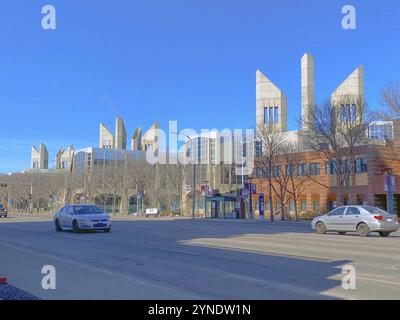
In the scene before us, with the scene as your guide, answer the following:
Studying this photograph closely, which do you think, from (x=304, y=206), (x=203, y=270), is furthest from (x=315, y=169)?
(x=203, y=270)

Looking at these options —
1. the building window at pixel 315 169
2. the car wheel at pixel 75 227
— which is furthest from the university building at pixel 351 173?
the car wheel at pixel 75 227

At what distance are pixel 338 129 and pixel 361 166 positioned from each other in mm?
12397

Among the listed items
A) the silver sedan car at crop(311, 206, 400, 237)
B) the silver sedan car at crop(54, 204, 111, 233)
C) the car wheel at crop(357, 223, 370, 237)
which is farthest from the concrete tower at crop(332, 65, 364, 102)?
the silver sedan car at crop(54, 204, 111, 233)

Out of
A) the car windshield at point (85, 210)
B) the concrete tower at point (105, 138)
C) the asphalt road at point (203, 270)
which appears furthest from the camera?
the concrete tower at point (105, 138)

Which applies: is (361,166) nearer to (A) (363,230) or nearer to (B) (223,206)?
(B) (223,206)

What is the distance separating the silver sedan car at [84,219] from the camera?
2389cm

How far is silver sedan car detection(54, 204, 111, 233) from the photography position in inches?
941

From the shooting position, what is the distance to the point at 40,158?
570 feet

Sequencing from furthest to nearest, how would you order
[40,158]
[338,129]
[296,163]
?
[40,158], [296,163], [338,129]

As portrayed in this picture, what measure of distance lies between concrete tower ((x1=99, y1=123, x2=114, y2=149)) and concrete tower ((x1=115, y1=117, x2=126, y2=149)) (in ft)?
12.3

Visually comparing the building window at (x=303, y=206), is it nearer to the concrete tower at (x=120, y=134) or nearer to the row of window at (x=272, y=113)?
the row of window at (x=272, y=113)

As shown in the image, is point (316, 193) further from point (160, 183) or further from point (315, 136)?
point (160, 183)

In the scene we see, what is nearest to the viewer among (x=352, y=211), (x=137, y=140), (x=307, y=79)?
(x=352, y=211)

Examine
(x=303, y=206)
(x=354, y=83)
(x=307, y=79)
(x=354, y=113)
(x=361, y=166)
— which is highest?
(x=307, y=79)
